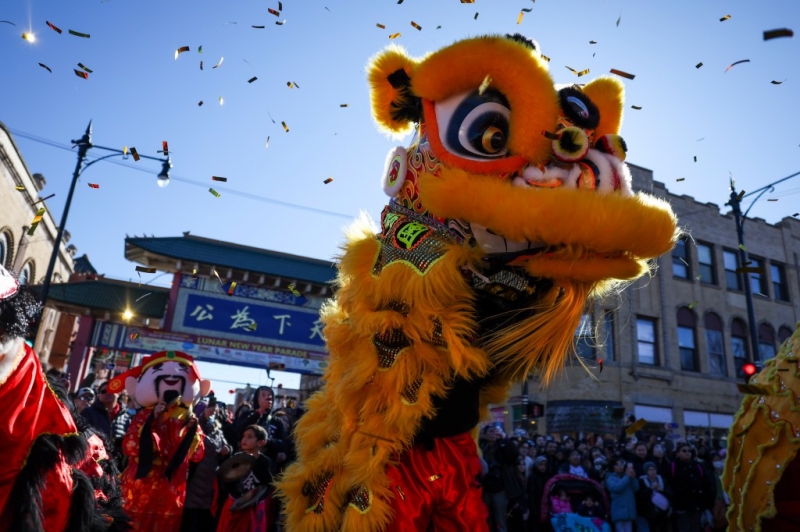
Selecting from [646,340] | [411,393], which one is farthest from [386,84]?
[646,340]

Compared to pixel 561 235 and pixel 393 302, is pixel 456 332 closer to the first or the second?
pixel 393 302

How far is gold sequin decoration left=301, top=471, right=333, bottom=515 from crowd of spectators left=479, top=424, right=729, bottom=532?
4.71 metres

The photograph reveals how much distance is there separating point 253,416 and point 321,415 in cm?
391

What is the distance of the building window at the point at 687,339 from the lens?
17891mm

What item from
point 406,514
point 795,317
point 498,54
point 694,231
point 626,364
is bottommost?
point 406,514

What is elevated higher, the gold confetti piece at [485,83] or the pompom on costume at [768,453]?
the gold confetti piece at [485,83]

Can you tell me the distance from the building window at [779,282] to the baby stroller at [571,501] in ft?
55.4

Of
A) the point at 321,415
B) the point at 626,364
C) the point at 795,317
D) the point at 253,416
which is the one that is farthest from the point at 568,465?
the point at 795,317

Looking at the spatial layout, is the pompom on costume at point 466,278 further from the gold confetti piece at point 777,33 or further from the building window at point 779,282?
the building window at point 779,282

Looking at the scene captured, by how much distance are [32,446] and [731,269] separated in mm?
21135

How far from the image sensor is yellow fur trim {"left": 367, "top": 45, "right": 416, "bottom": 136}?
2.54m

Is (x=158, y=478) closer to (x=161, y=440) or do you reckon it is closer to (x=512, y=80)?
(x=161, y=440)

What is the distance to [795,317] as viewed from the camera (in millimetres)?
19891

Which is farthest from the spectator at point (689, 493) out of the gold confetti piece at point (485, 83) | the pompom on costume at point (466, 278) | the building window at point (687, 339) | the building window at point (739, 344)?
the building window at point (739, 344)
